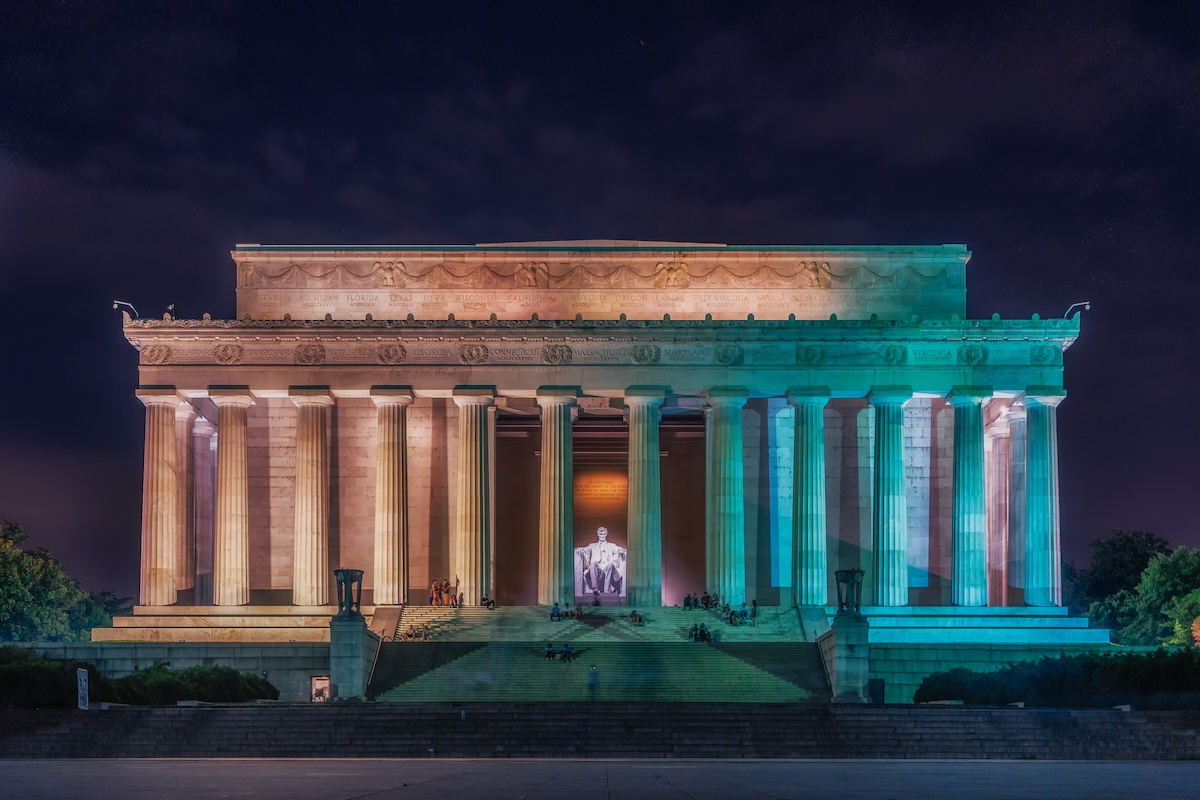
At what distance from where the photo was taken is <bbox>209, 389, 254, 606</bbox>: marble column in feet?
238

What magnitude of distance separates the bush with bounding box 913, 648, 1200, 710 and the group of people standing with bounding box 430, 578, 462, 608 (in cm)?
2694

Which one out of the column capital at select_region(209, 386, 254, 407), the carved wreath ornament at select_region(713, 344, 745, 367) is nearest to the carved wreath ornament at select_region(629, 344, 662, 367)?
the carved wreath ornament at select_region(713, 344, 745, 367)

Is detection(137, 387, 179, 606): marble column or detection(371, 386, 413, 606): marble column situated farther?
detection(371, 386, 413, 606): marble column

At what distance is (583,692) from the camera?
2307 inches

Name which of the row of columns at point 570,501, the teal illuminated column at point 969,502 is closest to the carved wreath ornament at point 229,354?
the row of columns at point 570,501

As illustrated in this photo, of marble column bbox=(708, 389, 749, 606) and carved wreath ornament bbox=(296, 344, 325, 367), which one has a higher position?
carved wreath ornament bbox=(296, 344, 325, 367)

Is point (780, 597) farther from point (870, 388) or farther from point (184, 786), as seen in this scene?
point (184, 786)

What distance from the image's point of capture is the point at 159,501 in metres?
72.4

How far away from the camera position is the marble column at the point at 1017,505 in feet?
240

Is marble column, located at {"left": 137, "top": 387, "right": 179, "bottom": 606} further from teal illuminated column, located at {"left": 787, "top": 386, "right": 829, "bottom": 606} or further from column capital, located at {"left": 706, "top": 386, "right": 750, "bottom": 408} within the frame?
teal illuminated column, located at {"left": 787, "top": 386, "right": 829, "bottom": 606}

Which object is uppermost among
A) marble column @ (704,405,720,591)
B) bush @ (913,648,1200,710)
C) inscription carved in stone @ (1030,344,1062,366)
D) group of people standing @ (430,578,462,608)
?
inscription carved in stone @ (1030,344,1062,366)

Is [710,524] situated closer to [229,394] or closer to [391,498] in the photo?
[391,498]

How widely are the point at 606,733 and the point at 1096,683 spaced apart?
1688cm

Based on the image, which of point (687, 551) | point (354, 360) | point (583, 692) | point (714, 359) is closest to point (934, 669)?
point (583, 692)
